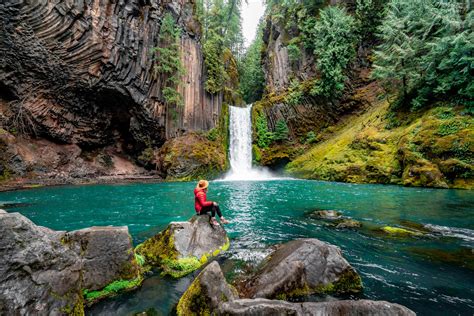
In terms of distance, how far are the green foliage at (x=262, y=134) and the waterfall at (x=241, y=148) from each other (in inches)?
46.6

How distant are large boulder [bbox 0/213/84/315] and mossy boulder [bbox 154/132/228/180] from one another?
950 inches

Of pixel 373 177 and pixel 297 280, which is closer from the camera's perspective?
pixel 297 280

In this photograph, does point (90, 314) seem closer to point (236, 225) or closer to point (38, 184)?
point (236, 225)

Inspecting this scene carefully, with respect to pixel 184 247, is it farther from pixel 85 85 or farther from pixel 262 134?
pixel 262 134

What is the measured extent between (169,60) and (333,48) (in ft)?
69.8

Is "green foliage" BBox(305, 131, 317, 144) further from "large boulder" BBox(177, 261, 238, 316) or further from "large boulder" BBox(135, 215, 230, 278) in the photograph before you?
"large boulder" BBox(177, 261, 238, 316)

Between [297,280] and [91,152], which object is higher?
[91,152]

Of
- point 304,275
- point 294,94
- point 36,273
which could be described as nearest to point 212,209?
point 304,275

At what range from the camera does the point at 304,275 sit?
4.86 m

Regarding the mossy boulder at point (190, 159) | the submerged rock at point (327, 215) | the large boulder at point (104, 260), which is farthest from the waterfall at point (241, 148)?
the large boulder at point (104, 260)

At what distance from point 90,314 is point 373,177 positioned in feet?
75.3

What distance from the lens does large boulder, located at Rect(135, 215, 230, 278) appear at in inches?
230

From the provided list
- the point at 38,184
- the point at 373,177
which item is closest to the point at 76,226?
the point at 38,184

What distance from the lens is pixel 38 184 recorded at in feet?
67.6
